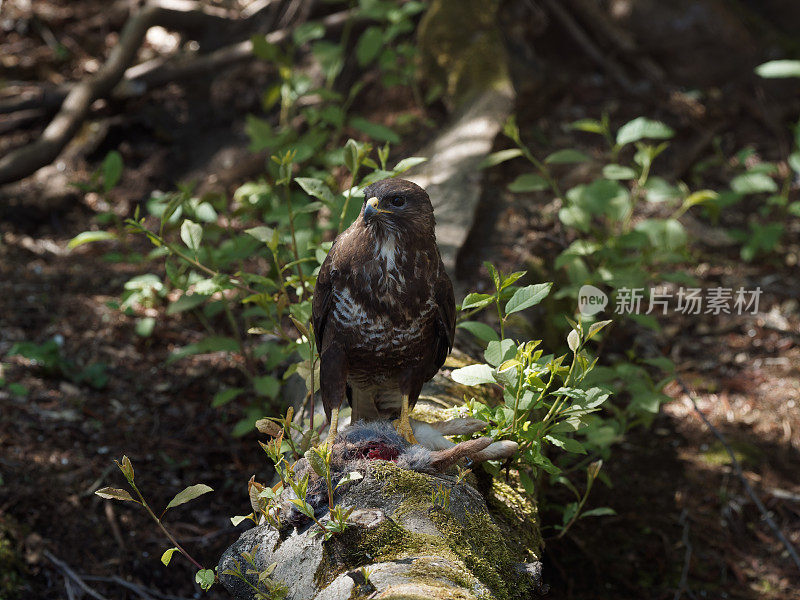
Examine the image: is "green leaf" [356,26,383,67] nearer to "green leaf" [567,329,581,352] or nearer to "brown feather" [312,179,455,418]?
"brown feather" [312,179,455,418]

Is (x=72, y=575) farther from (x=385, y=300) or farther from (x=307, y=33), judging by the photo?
(x=307, y=33)

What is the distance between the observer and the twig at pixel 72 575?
9.65 ft

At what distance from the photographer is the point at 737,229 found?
5.41m

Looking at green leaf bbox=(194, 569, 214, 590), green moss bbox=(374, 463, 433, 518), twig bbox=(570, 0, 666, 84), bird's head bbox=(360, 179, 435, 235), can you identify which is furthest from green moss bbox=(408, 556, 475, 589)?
twig bbox=(570, 0, 666, 84)

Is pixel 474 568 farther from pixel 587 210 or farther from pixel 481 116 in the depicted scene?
pixel 481 116

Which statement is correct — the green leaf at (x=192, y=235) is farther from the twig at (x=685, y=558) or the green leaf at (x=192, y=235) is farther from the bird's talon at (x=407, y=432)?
the twig at (x=685, y=558)

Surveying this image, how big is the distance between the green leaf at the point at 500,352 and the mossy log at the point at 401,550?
42 centimetres

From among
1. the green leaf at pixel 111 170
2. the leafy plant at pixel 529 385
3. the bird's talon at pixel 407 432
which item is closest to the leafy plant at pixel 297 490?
the bird's talon at pixel 407 432

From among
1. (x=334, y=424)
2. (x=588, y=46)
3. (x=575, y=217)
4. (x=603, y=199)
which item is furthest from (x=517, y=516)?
(x=588, y=46)

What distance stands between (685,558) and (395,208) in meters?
2.36

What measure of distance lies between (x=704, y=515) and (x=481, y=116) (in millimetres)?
2873

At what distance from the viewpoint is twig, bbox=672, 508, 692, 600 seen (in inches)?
129

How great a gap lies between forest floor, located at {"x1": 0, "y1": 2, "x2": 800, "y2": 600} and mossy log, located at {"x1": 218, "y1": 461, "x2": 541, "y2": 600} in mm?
1141

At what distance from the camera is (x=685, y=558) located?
348 cm
